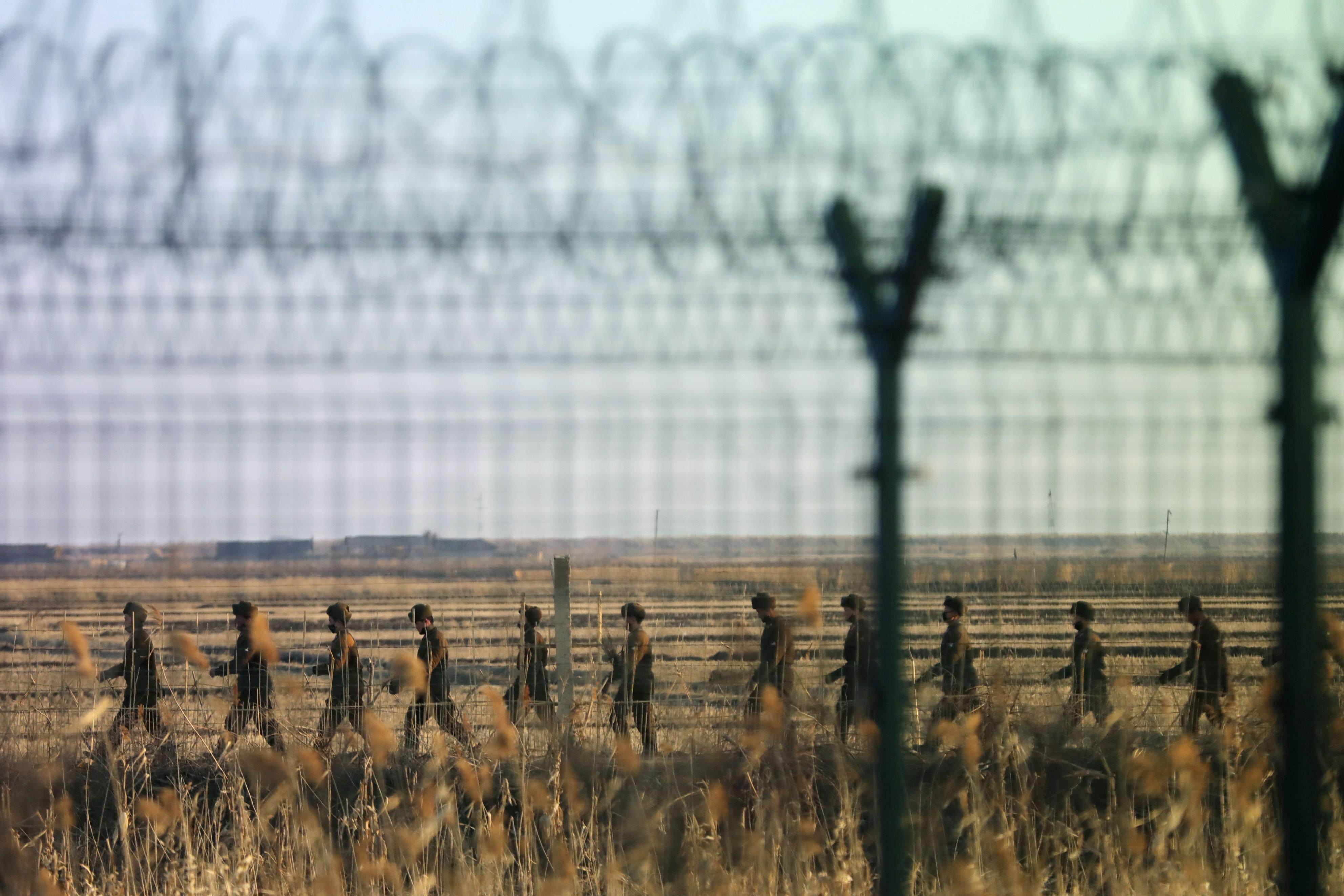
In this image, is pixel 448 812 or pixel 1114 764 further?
pixel 1114 764

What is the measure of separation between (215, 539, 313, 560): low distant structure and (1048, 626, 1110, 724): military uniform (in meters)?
3.17

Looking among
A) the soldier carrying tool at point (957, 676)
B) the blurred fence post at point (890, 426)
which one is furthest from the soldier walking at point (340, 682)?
the soldier carrying tool at point (957, 676)

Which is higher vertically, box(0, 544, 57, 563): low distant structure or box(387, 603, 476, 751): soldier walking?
box(0, 544, 57, 563): low distant structure

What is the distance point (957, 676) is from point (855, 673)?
0.57m

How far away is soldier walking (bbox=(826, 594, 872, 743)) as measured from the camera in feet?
12.5

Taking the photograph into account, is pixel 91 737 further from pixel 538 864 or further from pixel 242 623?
pixel 538 864

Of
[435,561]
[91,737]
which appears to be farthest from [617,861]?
[91,737]

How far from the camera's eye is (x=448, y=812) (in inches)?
119

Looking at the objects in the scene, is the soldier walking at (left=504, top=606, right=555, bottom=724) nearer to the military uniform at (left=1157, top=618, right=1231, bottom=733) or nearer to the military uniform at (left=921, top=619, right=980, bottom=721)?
the military uniform at (left=921, top=619, right=980, bottom=721)

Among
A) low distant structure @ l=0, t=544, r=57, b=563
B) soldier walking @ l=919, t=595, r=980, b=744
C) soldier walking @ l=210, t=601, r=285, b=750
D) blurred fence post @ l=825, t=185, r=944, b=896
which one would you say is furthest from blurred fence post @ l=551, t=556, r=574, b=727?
blurred fence post @ l=825, t=185, r=944, b=896

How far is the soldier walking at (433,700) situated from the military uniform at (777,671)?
1.22m

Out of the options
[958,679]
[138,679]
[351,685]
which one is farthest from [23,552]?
[958,679]

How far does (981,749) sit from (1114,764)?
1068 millimetres

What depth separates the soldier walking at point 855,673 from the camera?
381 centimetres
